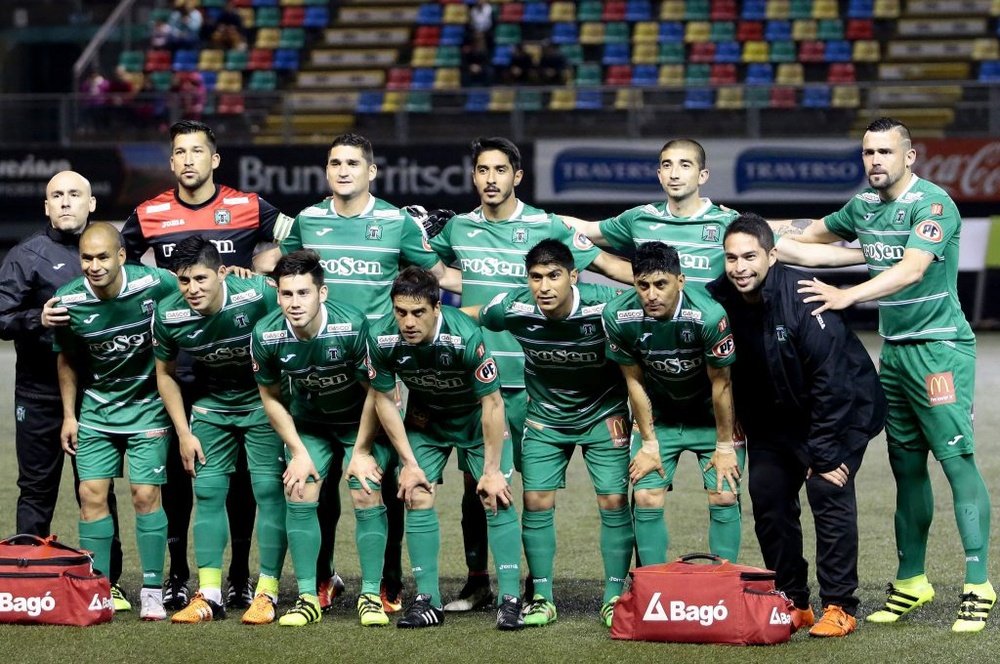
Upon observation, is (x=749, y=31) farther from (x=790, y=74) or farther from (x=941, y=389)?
(x=941, y=389)

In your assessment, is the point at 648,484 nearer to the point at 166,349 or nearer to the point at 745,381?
the point at 745,381

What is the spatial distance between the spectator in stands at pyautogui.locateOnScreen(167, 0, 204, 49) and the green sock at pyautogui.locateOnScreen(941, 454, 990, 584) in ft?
62.8

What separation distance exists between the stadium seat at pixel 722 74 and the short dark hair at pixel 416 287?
16.2 meters

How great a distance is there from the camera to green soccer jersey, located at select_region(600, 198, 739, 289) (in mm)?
6867

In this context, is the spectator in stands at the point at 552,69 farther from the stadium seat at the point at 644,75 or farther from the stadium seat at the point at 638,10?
the stadium seat at the point at 638,10

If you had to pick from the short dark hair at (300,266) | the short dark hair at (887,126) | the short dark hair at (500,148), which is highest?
the short dark hair at (887,126)

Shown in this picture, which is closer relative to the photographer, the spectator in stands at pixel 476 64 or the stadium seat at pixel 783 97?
the stadium seat at pixel 783 97

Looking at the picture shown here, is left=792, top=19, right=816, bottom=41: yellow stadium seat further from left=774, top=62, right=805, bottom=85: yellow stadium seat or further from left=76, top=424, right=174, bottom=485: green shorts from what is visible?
left=76, top=424, right=174, bottom=485: green shorts

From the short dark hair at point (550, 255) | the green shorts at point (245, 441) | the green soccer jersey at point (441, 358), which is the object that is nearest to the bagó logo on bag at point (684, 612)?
the green soccer jersey at point (441, 358)

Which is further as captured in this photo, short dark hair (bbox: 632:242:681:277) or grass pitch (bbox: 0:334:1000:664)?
short dark hair (bbox: 632:242:681:277)

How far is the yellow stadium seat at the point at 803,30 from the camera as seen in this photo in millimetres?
22297

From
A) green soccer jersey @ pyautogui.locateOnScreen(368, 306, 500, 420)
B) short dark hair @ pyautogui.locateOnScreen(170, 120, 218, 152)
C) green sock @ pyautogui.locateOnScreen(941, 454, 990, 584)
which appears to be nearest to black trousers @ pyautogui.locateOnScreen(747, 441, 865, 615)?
green sock @ pyautogui.locateOnScreen(941, 454, 990, 584)

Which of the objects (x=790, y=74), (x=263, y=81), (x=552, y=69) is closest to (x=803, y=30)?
(x=790, y=74)

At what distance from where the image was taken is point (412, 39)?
77.3ft
